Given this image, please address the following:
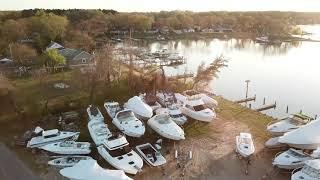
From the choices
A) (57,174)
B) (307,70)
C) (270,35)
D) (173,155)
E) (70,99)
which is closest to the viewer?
(57,174)

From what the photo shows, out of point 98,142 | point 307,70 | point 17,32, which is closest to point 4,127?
point 98,142

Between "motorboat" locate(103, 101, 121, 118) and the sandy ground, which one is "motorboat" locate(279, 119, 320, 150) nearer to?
the sandy ground

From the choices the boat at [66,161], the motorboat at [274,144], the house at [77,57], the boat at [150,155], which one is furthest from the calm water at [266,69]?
the boat at [66,161]

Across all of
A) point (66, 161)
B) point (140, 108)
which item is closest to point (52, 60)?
point (140, 108)

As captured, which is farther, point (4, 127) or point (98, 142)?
point (4, 127)

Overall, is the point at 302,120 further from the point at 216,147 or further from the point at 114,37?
the point at 114,37

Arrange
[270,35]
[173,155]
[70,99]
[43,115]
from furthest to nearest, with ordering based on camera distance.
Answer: [270,35] < [70,99] < [43,115] < [173,155]

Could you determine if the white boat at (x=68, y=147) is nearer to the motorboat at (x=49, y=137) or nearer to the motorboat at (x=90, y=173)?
the motorboat at (x=49, y=137)
